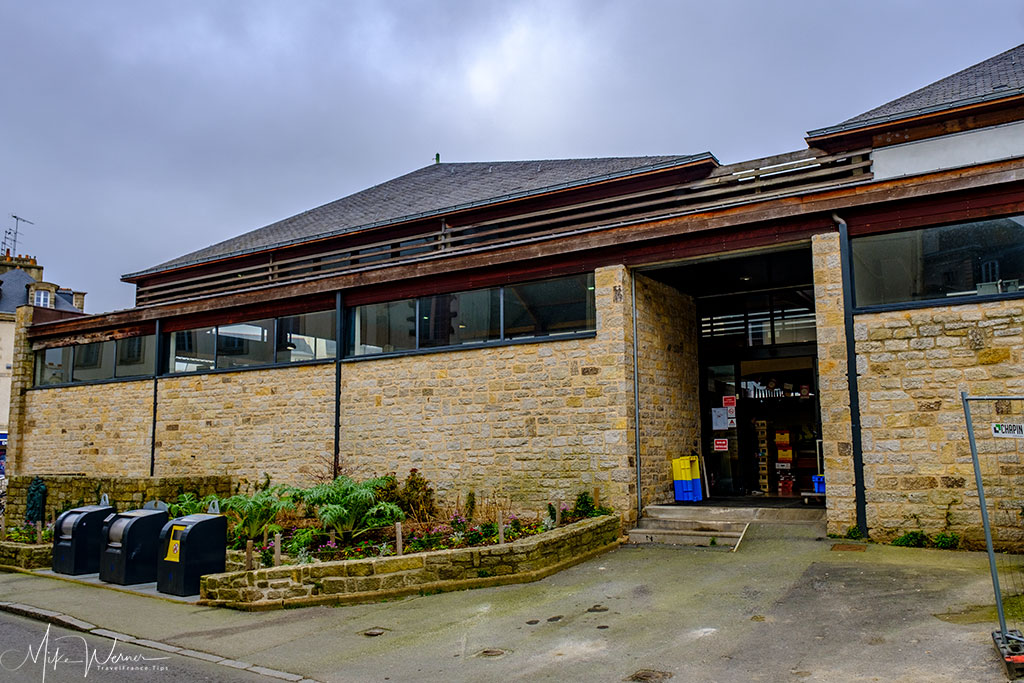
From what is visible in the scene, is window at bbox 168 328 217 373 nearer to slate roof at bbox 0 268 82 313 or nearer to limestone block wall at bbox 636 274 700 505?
limestone block wall at bbox 636 274 700 505

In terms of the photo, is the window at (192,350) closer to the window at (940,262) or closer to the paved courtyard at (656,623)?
the paved courtyard at (656,623)

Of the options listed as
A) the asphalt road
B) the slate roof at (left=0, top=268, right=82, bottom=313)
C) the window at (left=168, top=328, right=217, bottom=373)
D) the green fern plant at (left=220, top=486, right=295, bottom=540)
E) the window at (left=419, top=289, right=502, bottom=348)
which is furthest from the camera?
the slate roof at (left=0, top=268, right=82, bottom=313)

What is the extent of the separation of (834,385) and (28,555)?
480 inches

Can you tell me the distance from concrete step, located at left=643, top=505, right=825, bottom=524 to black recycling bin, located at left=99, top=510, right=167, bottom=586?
7.10 metres

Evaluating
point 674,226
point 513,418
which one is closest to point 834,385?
point 674,226

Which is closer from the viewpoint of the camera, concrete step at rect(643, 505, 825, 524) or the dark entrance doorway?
concrete step at rect(643, 505, 825, 524)

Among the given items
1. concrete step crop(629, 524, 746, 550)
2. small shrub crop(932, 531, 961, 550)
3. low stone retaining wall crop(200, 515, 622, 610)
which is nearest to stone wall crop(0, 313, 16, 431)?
low stone retaining wall crop(200, 515, 622, 610)

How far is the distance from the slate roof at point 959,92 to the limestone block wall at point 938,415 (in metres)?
3.78

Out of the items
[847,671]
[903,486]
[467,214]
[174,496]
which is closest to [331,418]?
[174,496]

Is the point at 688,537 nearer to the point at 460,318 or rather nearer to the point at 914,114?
the point at 460,318

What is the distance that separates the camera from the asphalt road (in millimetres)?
6332

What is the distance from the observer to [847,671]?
5.71 m

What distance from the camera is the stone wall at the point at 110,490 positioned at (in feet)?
46.7
